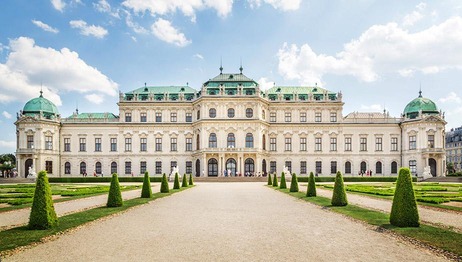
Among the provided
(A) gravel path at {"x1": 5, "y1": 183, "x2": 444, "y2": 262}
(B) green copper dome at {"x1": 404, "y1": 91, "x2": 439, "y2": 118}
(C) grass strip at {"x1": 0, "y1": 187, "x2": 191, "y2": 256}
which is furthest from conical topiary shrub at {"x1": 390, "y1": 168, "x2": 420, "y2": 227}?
(B) green copper dome at {"x1": 404, "y1": 91, "x2": 439, "y2": 118}

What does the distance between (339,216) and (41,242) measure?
33.5ft

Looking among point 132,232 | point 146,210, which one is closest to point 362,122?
point 146,210

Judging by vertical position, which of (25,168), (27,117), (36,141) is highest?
(27,117)

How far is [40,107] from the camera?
5822 cm

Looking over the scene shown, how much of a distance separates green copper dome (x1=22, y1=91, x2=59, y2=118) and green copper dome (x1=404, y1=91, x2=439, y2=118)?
53.9 meters

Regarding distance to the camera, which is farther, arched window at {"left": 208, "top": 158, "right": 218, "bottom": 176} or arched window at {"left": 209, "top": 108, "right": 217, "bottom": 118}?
arched window at {"left": 209, "top": 108, "right": 217, "bottom": 118}

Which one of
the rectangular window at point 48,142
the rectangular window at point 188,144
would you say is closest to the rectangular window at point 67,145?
the rectangular window at point 48,142

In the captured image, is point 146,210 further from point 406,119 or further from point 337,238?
point 406,119

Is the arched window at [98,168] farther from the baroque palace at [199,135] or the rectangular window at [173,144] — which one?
the rectangular window at [173,144]

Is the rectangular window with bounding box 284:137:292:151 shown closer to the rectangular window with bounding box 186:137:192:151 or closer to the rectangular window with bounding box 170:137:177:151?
the rectangular window with bounding box 186:137:192:151

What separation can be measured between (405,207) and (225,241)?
5.87 metres

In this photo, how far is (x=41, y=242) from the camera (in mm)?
9820

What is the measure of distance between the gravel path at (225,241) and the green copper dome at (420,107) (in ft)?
162

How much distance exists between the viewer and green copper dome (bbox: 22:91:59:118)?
5795 cm
